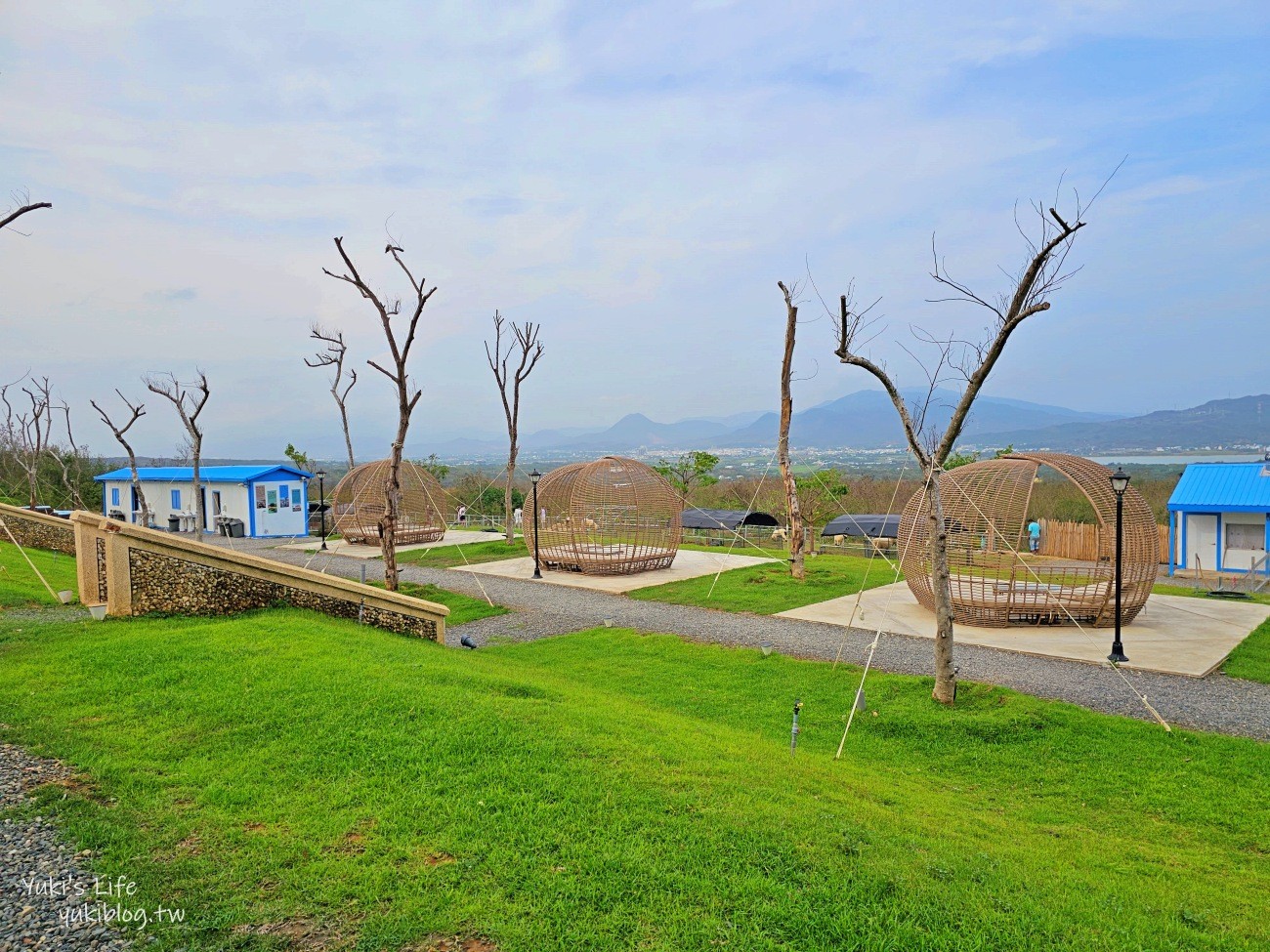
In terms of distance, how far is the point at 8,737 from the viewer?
513 cm

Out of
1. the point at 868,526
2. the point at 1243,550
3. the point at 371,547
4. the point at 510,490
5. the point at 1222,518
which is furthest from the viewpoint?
the point at 868,526

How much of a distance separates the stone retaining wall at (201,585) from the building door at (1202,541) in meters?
19.7

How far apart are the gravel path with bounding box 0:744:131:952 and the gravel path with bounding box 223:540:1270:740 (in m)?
7.42

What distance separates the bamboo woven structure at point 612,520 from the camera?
58.2ft

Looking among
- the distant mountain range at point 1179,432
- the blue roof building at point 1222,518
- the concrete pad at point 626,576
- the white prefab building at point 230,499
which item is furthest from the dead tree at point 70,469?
the distant mountain range at point 1179,432

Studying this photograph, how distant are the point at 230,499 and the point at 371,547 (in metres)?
8.54

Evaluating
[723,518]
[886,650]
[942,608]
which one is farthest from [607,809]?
[723,518]

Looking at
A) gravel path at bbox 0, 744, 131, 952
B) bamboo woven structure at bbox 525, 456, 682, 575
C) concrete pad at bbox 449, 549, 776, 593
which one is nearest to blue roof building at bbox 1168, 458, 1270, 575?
concrete pad at bbox 449, 549, 776, 593

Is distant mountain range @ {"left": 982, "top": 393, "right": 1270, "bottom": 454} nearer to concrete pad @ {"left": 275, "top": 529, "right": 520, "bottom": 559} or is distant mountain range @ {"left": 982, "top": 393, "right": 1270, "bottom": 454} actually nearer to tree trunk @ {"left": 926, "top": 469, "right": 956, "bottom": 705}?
concrete pad @ {"left": 275, "top": 529, "right": 520, "bottom": 559}

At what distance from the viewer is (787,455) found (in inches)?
656

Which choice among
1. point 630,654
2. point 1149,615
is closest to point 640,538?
point 630,654

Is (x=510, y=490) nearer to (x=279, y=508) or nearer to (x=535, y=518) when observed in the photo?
(x=535, y=518)

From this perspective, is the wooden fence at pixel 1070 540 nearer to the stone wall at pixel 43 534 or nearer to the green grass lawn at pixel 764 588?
the green grass lawn at pixel 764 588

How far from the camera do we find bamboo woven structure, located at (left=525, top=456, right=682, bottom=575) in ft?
58.2
